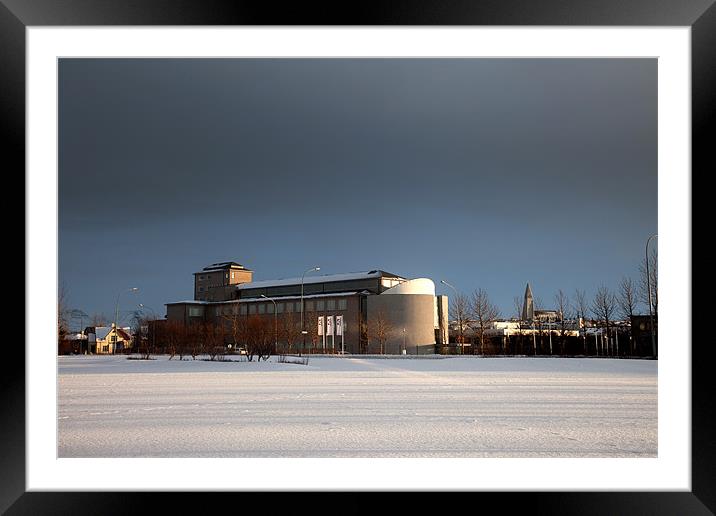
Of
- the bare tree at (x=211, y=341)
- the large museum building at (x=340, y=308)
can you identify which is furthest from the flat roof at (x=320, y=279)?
the bare tree at (x=211, y=341)

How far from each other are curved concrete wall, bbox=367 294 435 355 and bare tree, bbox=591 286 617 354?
61.3ft

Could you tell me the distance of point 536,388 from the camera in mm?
19438

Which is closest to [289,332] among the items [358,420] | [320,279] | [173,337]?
[173,337]

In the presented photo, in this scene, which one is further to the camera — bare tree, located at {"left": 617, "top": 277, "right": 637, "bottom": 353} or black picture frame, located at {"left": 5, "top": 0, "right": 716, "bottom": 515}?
bare tree, located at {"left": 617, "top": 277, "right": 637, "bottom": 353}

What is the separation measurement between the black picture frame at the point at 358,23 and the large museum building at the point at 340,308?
1969 inches

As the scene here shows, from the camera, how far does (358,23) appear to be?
634 centimetres

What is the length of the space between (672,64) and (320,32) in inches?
131

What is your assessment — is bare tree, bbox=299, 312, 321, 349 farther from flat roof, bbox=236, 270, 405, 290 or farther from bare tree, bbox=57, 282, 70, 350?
bare tree, bbox=57, 282, 70, 350

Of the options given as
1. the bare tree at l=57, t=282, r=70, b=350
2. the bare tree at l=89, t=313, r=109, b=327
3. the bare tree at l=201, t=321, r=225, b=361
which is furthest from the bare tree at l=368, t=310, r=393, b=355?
the bare tree at l=89, t=313, r=109, b=327

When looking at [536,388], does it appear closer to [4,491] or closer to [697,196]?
[697,196]

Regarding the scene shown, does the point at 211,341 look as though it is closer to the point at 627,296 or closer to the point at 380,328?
the point at 380,328

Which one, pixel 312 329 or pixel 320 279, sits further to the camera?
pixel 320 279

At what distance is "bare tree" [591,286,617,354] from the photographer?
174 feet

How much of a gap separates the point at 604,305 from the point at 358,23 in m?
50.1
